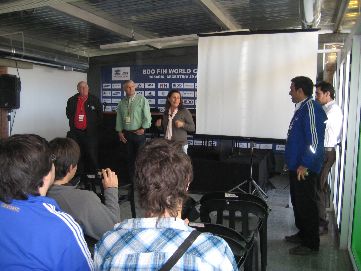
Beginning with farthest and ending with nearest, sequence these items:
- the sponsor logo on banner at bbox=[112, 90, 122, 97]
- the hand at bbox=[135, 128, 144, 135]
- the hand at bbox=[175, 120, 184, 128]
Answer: the sponsor logo on banner at bbox=[112, 90, 122, 97] < the hand at bbox=[135, 128, 144, 135] < the hand at bbox=[175, 120, 184, 128]

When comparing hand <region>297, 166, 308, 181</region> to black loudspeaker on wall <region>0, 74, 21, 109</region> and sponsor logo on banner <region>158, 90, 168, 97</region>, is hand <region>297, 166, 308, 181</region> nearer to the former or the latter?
sponsor logo on banner <region>158, 90, 168, 97</region>

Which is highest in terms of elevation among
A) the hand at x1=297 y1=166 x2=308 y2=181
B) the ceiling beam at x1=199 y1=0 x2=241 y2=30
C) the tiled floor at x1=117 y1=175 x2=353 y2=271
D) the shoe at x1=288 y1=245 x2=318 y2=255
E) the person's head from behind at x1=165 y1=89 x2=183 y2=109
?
the ceiling beam at x1=199 y1=0 x2=241 y2=30

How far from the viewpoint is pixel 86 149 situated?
209 inches

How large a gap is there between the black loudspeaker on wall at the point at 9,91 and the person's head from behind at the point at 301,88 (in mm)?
5177

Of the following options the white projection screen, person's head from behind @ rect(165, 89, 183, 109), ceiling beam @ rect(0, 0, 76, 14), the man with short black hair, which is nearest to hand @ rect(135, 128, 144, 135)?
the man with short black hair

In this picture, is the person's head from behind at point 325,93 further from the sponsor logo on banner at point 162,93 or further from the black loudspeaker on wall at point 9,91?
the black loudspeaker on wall at point 9,91

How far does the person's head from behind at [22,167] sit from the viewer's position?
1.15 m

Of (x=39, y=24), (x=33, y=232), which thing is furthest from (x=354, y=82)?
(x=39, y=24)

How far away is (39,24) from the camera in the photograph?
558 cm

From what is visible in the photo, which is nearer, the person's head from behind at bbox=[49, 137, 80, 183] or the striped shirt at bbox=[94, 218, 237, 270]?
the striped shirt at bbox=[94, 218, 237, 270]

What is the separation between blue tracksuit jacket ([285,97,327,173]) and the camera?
112 inches

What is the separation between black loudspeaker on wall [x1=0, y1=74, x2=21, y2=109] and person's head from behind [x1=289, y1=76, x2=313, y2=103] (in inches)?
204

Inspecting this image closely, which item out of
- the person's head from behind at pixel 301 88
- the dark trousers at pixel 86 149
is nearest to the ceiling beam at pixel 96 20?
the dark trousers at pixel 86 149

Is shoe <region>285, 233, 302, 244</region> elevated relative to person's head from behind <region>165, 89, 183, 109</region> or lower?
lower
